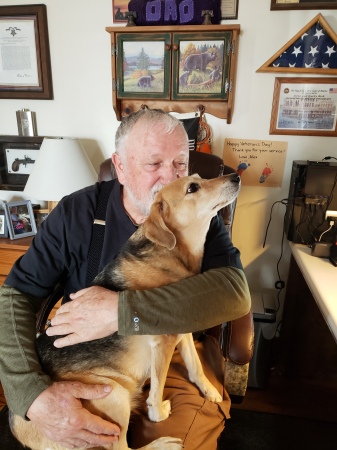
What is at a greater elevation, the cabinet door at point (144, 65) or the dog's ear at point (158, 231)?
the cabinet door at point (144, 65)

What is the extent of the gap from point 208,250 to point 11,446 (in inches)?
33.9

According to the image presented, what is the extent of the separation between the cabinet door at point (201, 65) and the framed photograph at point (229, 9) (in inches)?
4.3

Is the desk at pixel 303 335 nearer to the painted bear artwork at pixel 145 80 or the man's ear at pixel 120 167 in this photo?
the man's ear at pixel 120 167

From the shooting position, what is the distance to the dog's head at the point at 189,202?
3.41 ft

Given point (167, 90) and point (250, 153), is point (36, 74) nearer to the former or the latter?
point (167, 90)

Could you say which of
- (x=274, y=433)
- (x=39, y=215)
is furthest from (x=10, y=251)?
(x=274, y=433)

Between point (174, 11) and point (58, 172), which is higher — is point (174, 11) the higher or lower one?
the higher one

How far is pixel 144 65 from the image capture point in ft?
6.46

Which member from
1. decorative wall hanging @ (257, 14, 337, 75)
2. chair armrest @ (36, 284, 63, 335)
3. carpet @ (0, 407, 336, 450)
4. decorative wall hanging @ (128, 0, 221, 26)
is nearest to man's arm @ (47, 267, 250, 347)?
chair armrest @ (36, 284, 63, 335)

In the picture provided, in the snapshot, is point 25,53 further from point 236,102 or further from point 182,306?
point 182,306

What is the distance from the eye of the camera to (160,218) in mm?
1005

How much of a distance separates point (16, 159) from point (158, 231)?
1.74m

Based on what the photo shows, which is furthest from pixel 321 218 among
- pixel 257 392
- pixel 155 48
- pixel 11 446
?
pixel 11 446

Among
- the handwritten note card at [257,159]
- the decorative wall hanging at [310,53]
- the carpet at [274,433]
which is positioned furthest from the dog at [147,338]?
the decorative wall hanging at [310,53]
